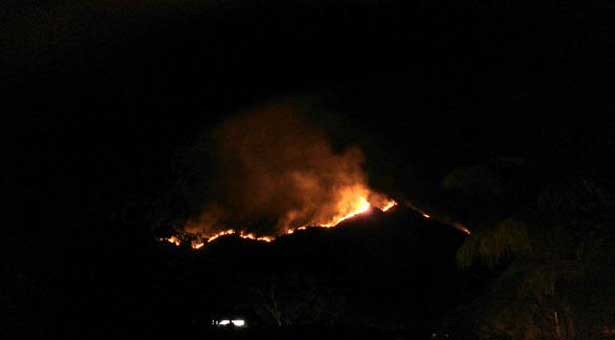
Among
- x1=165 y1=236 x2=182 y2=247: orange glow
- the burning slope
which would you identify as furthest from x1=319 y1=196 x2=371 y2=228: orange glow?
x1=165 y1=236 x2=182 y2=247: orange glow

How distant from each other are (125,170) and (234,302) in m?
8.31

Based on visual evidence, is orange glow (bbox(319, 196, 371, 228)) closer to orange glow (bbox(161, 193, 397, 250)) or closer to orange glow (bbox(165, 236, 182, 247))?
orange glow (bbox(161, 193, 397, 250))

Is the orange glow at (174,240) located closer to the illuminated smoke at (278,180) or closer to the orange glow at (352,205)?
the illuminated smoke at (278,180)

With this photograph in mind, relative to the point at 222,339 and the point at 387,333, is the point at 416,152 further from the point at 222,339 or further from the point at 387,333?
the point at 222,339

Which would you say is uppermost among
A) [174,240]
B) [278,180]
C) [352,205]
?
[278,180]

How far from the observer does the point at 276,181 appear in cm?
1082

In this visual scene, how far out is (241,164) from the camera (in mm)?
10531

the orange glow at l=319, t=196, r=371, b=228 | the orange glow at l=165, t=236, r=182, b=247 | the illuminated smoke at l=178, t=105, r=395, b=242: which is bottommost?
the orange glow at l=165, t=236, r=182, b=247

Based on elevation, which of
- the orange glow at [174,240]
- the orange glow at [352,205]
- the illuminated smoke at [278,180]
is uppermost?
the illuminated smoke at [278,180]

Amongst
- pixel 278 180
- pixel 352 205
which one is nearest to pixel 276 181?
pixel 278 180

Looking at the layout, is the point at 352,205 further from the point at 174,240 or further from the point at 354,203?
the point at 174,240

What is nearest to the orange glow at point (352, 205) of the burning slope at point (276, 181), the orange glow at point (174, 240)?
the burning slope at point (276, 181)

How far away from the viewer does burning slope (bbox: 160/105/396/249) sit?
31.2ft

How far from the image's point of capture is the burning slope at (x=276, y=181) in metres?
9.50
